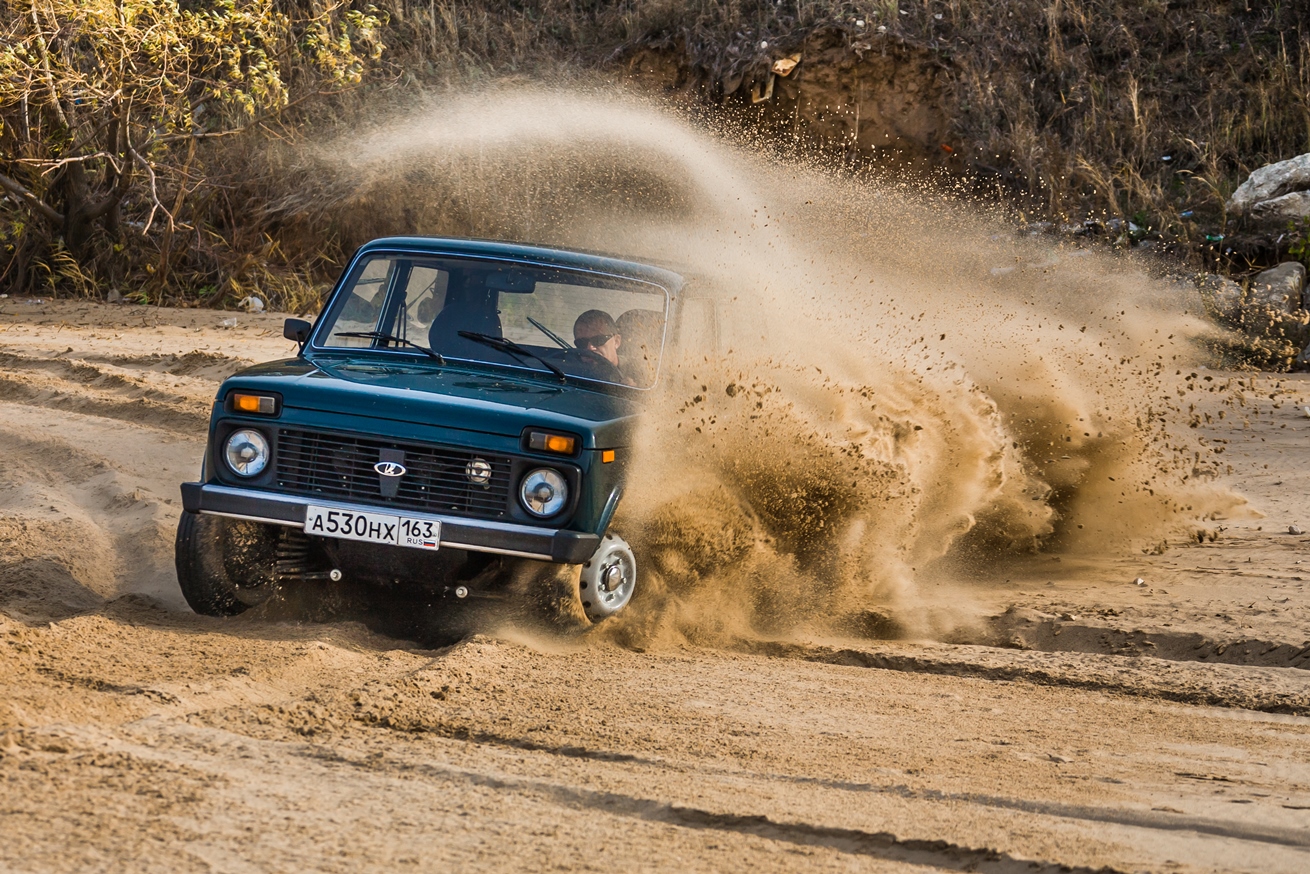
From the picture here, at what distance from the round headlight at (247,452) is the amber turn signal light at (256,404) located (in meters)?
0.09

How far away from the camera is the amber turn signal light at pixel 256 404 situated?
17.8ft

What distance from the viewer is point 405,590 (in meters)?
5.82

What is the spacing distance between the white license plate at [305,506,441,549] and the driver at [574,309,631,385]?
1161 millimetres

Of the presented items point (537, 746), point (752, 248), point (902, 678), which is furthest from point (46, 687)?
point (752, 248)

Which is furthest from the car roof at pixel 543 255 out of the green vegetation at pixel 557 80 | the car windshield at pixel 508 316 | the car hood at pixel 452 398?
the green vegetation at pixel 557 80

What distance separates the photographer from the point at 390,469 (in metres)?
5.31

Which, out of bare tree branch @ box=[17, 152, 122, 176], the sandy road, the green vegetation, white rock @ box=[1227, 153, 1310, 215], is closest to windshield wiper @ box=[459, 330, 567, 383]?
the sandy road

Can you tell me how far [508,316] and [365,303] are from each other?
0.73 m

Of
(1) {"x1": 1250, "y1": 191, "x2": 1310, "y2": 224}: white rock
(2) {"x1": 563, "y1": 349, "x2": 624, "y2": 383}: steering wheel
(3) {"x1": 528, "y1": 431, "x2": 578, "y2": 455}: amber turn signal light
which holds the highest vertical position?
(1) {"x1": 1250, "y1": 191, "x2": 1310, "y2": 224}: white rock

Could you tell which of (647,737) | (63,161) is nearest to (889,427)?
(647,737)

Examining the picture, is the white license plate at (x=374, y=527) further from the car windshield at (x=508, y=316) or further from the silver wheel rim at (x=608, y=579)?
the car windshield at (x=508, y=316)

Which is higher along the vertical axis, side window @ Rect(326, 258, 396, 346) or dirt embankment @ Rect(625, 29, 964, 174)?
dirt embankment @ Rect(625, 29, 964, 174)

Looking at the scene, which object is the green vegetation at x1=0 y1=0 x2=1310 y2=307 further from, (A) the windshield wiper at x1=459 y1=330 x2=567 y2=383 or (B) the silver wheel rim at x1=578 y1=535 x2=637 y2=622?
(B) the silver wheel rim at x1=578 y1=535 x2=637 y2=622

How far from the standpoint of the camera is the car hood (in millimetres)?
5250
